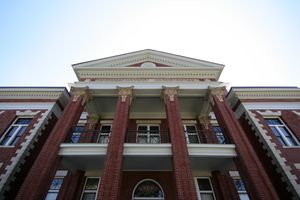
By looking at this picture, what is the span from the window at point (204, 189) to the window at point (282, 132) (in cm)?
494

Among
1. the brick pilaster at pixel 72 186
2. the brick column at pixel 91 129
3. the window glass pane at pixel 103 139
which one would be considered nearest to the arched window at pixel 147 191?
the brick pilaster at pixel 72 186

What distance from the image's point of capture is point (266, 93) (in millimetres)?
12578

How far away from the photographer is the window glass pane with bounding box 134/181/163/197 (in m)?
10.5

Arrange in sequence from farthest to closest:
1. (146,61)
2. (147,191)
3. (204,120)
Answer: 1. (146,61)
2. (204,120)
3. (147,191)

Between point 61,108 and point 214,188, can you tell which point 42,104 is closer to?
point 61,108

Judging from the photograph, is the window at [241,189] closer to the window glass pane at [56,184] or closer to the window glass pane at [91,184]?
the window glass pane at [91,184]

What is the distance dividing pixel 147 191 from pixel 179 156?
382 cm

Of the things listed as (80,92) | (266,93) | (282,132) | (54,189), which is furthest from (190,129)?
(54,189)

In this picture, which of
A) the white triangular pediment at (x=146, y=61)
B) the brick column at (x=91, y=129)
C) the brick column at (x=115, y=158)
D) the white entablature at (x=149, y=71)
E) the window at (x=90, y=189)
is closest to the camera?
the brick column at (x=115, y=158)

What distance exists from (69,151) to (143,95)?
5671 millimetres

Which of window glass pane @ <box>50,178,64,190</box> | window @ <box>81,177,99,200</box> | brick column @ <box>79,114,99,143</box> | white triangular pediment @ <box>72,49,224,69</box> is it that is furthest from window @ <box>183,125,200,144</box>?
window glass pane @ <box>50,178,64,190</box>

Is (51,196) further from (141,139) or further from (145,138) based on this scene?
(145,138)

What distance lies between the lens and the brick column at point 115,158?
7289 millimetres

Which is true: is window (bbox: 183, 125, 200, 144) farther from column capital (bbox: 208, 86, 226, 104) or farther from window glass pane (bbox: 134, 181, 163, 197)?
window glass pane (bbox: 134, 181, 163, 197)
